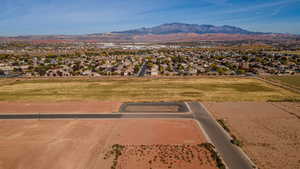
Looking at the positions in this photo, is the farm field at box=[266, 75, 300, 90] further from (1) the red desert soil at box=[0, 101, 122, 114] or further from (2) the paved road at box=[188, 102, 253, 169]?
(1) the red desert soil at box=[0, 101, 122, 114]

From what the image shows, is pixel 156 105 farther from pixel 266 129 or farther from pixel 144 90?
pixel 266 129

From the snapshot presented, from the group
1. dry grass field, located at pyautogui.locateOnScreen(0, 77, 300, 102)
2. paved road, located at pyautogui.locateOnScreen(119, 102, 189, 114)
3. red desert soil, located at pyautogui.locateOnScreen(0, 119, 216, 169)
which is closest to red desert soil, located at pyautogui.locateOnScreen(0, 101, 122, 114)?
paved road, located at pyautogui.locateOnScreen(119, 102, 189, 114)

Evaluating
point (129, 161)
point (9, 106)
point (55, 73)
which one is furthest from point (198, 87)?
point (55, 73)

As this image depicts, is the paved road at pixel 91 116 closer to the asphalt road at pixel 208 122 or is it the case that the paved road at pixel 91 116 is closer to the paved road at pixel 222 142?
the asphalt road at pixel 208 122

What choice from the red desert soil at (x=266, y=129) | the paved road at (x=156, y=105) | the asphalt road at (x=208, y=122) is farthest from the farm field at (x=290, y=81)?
the paved road at (x=156, y=105)

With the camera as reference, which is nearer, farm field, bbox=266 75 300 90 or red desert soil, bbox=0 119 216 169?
red desert soil, bbox=0 119 216 169

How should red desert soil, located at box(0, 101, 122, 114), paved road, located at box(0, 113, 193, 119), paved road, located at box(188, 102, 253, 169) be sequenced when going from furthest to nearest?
1. red desert soil, located at box(0, 101, 122, 114)
2. paved road, located at box(0, 113, 193, 119)
3. paved road, located at box(188, 102, 253, 169)

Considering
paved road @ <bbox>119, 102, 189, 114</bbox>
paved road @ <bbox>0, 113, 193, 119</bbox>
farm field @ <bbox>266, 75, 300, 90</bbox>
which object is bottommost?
paved road @ <bbox>0, 113, 193, 119</bbox>
